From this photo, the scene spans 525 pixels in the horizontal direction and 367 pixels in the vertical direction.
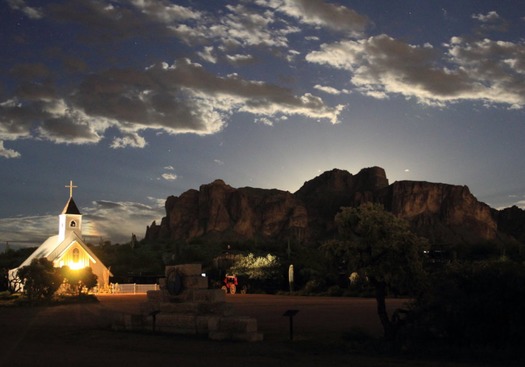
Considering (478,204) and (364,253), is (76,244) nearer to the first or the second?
(364,253)

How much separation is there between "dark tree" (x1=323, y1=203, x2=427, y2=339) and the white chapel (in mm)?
42836

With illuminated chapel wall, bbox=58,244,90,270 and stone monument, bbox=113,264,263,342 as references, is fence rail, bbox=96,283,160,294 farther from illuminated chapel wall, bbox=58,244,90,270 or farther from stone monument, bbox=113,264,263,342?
stone monument, bbox=113,264,263,342

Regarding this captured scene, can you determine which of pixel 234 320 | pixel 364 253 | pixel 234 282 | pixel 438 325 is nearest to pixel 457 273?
pixel 438 325

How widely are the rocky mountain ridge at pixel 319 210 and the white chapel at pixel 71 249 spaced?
79181 mm

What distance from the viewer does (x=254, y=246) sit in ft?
309

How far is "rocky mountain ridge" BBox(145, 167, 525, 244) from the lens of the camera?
143375 mm

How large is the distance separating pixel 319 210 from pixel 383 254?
145950 millimetres

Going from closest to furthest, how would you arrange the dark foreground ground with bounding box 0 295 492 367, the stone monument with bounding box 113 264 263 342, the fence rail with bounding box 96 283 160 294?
the dark foreground ground with bounding box 0 295 492 367 < the stone monument with bounding box 113 264 263 342 < the fence rail with bounding box 96 283 160 294

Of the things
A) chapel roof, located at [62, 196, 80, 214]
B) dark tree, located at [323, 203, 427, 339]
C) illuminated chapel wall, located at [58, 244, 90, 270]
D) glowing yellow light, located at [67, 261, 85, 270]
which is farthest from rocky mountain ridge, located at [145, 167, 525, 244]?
dark tree, located at [323, 203, 427, 339]

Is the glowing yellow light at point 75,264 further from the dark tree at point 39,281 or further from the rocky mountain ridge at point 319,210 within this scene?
the rocky mountain ridge at point 319,210

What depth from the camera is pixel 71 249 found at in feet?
189

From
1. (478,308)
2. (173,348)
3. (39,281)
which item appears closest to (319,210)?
(39,281)

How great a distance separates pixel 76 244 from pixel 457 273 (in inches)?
1882

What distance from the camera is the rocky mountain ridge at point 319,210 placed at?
143m
